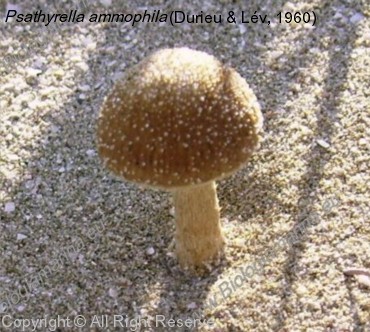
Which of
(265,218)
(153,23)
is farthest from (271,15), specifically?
(265,218)

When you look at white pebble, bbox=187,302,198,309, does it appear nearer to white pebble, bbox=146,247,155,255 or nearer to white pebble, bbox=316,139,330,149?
white pebble, bbox=146,247,155,255

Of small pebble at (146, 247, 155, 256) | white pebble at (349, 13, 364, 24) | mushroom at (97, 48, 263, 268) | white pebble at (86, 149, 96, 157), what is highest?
mushroom at (97, 48, 263, 268)

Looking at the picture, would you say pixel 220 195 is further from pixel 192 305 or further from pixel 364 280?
pixel 364 280

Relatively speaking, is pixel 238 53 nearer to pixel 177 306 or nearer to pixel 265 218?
pixel 265 218

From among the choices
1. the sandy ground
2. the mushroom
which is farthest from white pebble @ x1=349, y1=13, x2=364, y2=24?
the mushroom

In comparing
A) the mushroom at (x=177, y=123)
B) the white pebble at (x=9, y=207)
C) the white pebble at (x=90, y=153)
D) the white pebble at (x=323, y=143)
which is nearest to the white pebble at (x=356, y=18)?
the white pebble at (x=323, y=143)

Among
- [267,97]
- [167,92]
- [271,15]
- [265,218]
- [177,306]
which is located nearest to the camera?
[167,92]

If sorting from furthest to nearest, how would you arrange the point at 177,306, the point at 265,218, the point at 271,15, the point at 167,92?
the point at 271,15, the point at 265,218, the point at 177,306, the point at 167,92

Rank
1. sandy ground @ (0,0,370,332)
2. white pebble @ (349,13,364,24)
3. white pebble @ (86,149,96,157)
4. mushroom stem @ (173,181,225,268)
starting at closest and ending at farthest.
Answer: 1. mushroom stem @ (173,181,225,268)
2. sandy ground @ (0,0,370,332)
3. white pebble @ (86,149,96,157)
4. white pebble @ (349,13,364,24)

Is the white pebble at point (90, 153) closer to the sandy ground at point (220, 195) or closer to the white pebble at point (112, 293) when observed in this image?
the sandy ground at point (220, 195)

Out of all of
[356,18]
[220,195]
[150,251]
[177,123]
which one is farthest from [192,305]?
[356,18]
